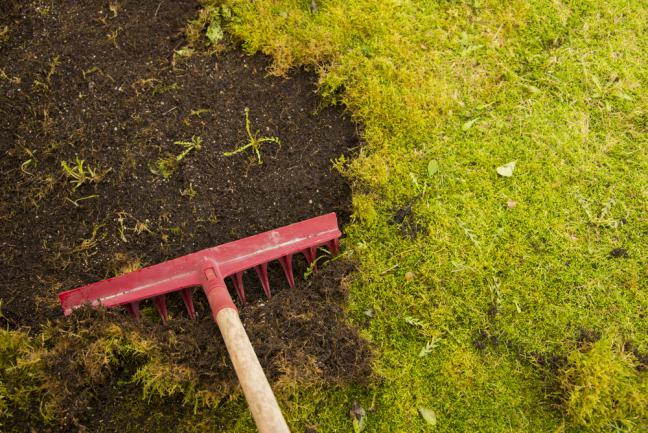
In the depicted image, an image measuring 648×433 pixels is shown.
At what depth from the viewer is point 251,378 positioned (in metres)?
2.15

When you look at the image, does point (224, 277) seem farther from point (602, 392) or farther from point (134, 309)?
point (602, 392)

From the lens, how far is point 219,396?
2.53 meters

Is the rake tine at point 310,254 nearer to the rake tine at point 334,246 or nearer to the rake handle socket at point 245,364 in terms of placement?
the rake tine at point 334,246

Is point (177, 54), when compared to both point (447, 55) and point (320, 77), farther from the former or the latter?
point (447, 55)

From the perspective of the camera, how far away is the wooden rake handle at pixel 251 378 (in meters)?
2.05

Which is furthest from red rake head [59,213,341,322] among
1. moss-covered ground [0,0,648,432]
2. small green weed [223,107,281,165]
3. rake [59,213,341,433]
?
small green weed [223,107,281,165]

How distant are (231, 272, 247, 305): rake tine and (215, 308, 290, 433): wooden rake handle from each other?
0.35 metres

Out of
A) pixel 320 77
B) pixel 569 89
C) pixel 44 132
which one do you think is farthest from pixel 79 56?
pixel 569 89

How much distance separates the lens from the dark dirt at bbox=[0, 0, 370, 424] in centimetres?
266

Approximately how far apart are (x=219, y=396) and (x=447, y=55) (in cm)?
253

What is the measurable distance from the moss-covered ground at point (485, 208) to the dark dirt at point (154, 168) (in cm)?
19

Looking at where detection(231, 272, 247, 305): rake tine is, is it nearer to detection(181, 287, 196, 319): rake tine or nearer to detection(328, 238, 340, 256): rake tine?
detection(181, 287, 196, 319): rake tine

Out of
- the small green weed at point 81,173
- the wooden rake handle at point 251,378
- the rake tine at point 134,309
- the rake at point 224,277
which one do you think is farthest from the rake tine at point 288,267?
the small green weed at point 81,173

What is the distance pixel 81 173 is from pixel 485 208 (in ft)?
7.77
